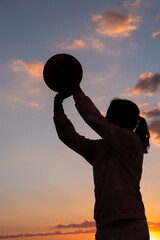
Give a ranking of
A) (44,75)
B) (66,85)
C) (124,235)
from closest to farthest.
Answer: (124,235) < (66,85) < (44,75)

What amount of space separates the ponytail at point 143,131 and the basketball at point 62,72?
1147mm

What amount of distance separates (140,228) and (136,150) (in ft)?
3.30

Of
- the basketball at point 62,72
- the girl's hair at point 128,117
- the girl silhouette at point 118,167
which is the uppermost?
the basketball at point 62,72

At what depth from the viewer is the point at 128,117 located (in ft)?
14.4

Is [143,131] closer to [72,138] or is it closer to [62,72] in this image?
[72,138]

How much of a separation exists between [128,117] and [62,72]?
1.27 meters

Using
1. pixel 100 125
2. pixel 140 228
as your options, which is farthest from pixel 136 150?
pixel 140 228

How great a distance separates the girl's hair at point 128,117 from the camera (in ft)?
14.3

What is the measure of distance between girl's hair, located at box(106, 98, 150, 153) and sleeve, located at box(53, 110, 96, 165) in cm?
65

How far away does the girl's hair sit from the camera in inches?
171

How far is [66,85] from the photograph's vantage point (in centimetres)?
472

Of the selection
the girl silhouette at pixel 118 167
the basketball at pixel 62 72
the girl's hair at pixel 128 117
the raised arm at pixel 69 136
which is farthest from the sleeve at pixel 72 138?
the girl's hair at pixel 128 117

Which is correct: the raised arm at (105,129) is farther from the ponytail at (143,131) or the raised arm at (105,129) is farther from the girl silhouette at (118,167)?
the ponytail at (143,131)

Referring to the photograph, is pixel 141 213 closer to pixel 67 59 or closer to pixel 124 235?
pixel 124 235
